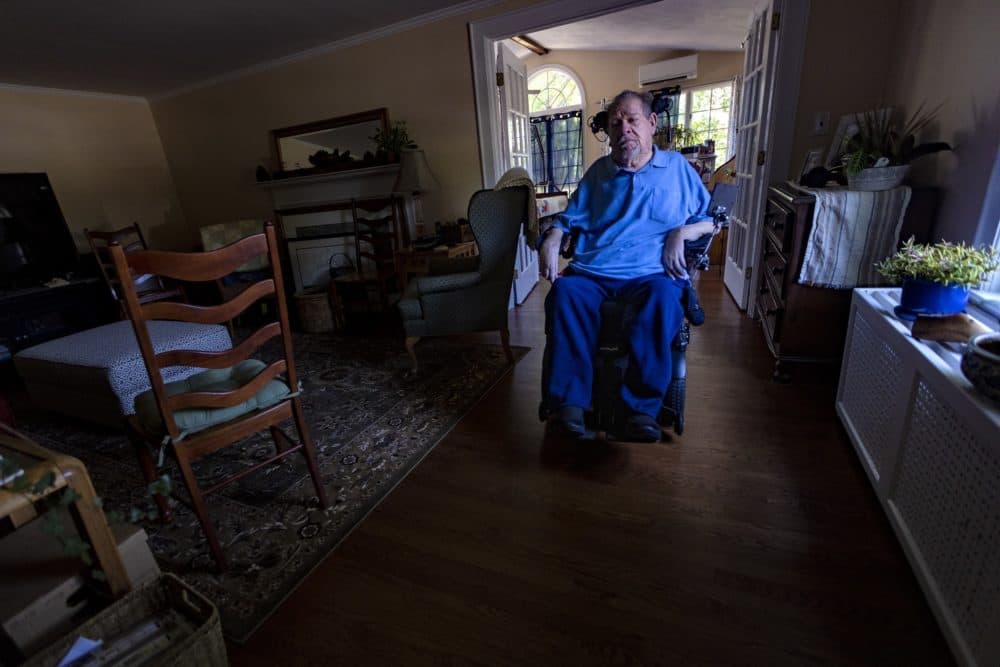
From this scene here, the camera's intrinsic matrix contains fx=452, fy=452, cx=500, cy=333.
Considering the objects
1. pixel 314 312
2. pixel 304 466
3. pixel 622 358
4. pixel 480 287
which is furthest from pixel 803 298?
pixel 314 312

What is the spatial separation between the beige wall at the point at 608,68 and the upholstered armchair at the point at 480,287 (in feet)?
17.5

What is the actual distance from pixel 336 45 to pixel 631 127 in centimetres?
313

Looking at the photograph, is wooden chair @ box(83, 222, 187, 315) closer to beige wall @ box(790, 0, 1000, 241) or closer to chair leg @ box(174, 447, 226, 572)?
chair leg @ box(174, 447, 226, 572)

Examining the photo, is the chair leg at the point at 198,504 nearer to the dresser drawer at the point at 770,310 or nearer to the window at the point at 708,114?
the dresser drawer at the point at 770,310

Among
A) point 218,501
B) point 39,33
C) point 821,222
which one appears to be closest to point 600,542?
point 218,501

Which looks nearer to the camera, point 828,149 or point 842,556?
point 842,556

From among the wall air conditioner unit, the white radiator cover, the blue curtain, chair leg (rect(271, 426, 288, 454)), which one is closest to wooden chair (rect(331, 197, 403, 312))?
chair leg (rect(271, 426, 288, 454))

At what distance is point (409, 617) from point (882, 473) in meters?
1.40

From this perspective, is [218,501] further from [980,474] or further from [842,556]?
[980,474]

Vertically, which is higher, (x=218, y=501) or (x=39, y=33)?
(x=39, y=33)

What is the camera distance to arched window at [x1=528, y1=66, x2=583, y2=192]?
23.3ft

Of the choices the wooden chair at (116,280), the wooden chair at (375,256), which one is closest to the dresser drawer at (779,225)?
the wooden chair at (375,256)

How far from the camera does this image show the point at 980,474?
34.4 inches

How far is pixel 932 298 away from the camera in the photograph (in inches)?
48.3
